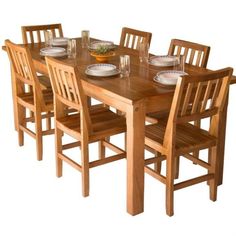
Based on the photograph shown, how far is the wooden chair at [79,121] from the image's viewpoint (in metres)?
3.77

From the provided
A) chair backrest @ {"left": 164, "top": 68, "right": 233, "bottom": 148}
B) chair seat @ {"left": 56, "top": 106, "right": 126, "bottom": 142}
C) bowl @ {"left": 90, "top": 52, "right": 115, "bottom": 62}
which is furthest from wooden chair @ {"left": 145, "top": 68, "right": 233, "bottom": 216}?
bowl @ {"left": 90, "top": 52, "right": 115, "bottom": 62}

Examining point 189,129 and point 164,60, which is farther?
point 164,60

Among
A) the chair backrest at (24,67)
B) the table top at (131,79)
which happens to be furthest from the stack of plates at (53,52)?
the chair backrest at (24,67)

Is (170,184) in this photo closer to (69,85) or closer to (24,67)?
(69,85)

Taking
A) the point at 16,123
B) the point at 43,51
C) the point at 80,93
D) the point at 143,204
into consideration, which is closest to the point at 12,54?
the point at 43,51

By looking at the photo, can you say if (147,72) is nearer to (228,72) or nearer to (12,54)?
(228,72)

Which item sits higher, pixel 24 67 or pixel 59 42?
pixel 59 42

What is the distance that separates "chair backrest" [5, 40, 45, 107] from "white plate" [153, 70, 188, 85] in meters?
1.20

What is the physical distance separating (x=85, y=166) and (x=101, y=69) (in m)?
0.83

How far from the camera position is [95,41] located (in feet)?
17.5

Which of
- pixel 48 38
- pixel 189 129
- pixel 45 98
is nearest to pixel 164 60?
pixel 189 129

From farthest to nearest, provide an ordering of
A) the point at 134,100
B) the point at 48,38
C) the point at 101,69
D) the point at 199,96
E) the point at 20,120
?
the point at 48,38 → the point at 20,120 → the point at 101,69 → the point at 199,96 → the point at 134,100

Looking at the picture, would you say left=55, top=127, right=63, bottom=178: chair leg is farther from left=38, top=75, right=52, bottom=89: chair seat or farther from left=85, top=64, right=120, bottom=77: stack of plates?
left=38, top=75, right=52, bottom=89: chair seat

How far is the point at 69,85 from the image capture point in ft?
12.6
